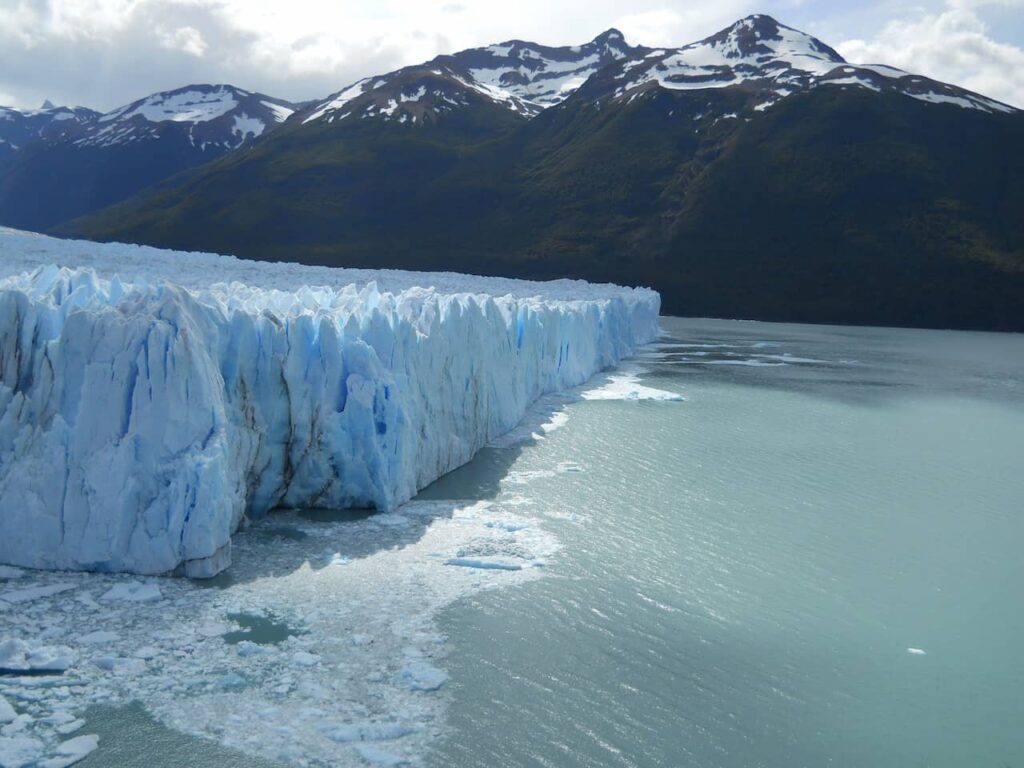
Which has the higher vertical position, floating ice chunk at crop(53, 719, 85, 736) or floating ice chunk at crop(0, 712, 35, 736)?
floating ice chunk at crop(0, 712, 35, 736)

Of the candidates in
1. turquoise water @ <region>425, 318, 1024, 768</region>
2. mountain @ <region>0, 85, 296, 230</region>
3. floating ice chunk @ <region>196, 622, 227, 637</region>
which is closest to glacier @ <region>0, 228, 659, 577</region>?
floating ice chunk @ <region>196, 622, 227, 637</region>

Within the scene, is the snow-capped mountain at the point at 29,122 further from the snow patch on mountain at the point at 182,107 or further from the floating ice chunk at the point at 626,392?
the floating ice chunk at the point at 626,392

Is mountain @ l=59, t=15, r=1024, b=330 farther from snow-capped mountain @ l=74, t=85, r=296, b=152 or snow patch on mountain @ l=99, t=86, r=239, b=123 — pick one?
snow patch on mountain @ l=99, t=86, r=239, b=123

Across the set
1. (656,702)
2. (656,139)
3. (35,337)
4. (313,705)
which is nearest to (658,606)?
(656,702)

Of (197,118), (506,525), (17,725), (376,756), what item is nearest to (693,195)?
(506,525)

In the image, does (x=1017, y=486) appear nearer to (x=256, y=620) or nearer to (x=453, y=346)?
(x=453, y=346)
